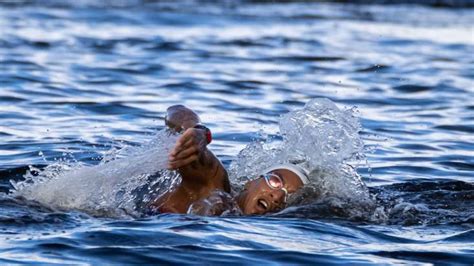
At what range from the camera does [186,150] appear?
26.9ft

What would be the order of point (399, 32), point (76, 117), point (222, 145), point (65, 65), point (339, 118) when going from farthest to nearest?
1. point (399, 32)
2. point (65, 65)
3. point (76, 117)
4. point (222, 145)
5. point (339, 118)

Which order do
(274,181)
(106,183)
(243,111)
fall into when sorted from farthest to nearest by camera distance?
(243,111) → (106,183) → (274,181)

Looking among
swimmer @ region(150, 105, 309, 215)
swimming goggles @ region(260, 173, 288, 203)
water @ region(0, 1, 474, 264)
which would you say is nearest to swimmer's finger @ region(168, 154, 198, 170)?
swimmer @ region(150, 105, 309, 215)

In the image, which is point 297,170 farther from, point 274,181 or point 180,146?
point 180,146

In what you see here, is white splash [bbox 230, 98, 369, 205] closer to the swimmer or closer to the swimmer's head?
the swimmer's head

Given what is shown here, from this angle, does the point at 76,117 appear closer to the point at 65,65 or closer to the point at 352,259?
the point at 65,65

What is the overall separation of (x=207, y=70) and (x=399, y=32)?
260 inches

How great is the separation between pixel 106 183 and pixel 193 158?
3.41 feet

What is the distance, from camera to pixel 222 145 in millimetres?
11859

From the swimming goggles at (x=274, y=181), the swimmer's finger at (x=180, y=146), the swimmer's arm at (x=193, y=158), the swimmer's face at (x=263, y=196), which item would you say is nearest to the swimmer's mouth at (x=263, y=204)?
the swimmer's face at (x=263, y=196)

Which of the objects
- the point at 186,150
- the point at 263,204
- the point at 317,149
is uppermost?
the point at 186,150

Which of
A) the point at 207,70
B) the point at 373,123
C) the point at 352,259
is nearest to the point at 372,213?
the point at 352,259

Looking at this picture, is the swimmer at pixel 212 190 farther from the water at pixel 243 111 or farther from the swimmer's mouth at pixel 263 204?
the water at pixel 243 111

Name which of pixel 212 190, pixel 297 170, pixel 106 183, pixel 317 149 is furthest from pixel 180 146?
pixel 317 149
